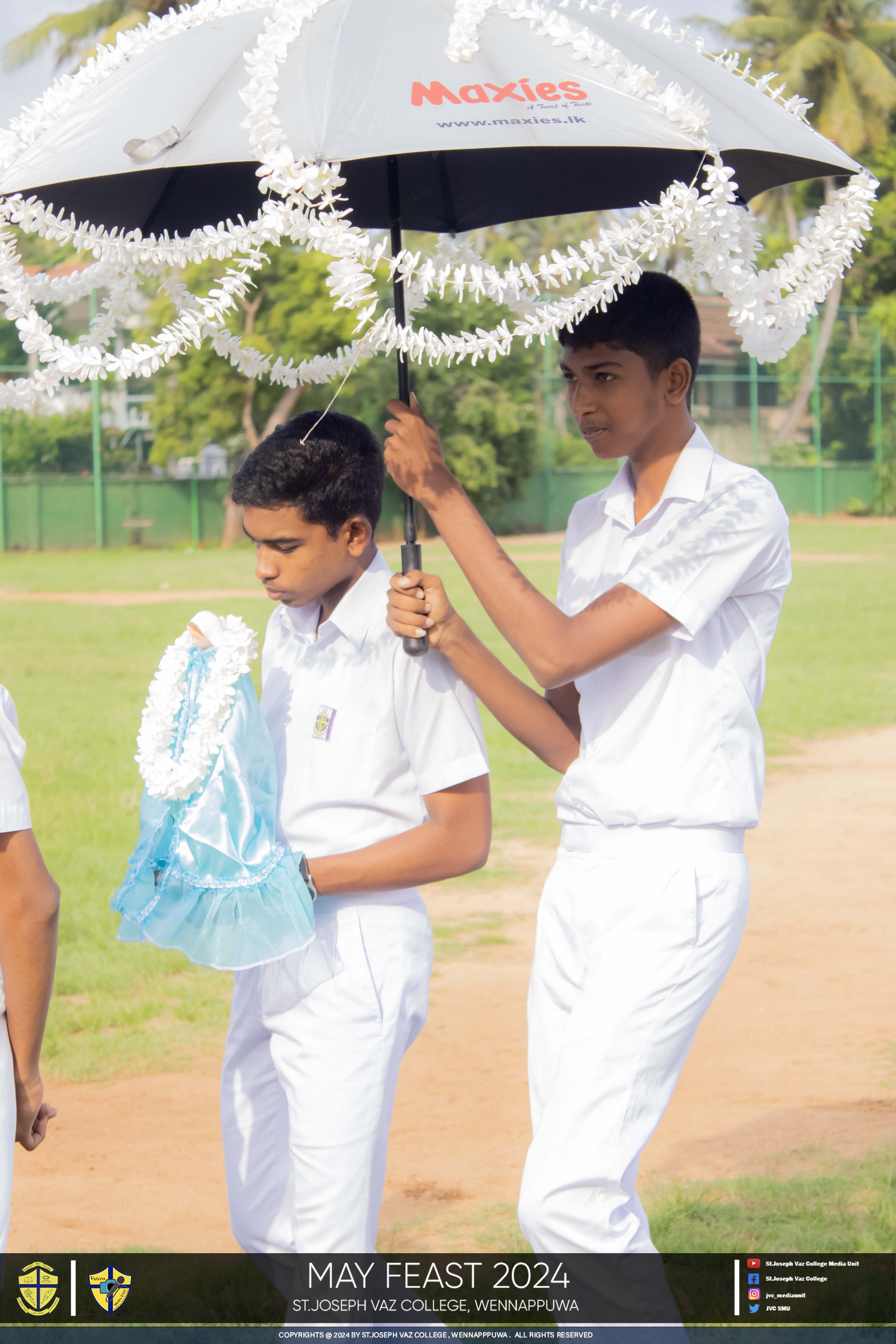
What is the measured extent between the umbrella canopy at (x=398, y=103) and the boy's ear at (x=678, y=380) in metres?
0.31

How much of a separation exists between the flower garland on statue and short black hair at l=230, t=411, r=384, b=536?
7.8 inches

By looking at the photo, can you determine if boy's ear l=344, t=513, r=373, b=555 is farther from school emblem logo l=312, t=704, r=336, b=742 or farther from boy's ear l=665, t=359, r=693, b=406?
boy's ear l=665, t=359, r=693, b=406

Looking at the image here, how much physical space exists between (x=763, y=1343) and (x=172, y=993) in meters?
3.32

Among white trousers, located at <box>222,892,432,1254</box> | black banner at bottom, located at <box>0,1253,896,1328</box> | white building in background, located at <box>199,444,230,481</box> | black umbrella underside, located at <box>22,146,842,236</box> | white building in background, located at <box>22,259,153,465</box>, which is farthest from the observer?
white building in background, located at <box>199,444,230,481</box>

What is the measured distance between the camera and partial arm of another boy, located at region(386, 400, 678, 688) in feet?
7.99

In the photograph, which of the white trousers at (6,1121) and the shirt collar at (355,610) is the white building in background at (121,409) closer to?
the shirt collar at (355,610)

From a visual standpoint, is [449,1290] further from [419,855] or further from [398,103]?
[398,103]

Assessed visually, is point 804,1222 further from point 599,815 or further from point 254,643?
point 254,643

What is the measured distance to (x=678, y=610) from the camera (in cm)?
243

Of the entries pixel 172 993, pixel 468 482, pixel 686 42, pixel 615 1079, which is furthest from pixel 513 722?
pixel 468 482

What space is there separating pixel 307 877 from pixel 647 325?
1.11 metres

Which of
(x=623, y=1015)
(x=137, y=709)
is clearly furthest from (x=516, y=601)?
(x=137, y=709)

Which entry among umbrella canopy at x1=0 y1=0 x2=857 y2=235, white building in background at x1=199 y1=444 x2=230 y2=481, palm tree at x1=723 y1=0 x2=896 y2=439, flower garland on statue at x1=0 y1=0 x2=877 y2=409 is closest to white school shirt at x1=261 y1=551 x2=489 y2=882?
flower garland on statue at x1=0 y1=0 x2=877 y2=409

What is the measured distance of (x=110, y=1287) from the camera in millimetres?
3494
